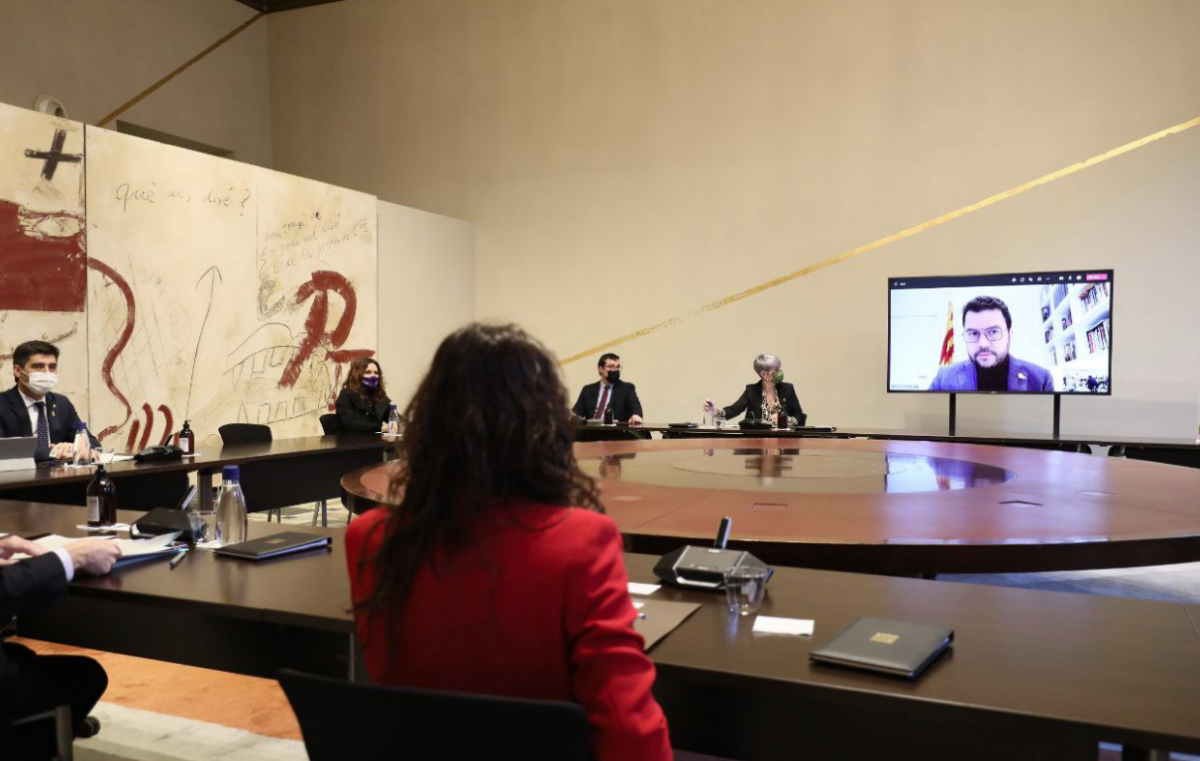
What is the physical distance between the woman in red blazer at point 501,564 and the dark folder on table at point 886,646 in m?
0.33

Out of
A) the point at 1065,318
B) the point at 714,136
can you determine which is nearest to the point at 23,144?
the point at 714,136

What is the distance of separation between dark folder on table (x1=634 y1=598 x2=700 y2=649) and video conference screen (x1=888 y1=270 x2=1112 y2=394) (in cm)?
567

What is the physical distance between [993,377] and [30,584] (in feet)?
20.7

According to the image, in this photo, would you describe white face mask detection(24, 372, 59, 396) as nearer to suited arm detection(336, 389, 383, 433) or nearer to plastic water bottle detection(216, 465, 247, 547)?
suited arm detection(336, 389, 383, 433)

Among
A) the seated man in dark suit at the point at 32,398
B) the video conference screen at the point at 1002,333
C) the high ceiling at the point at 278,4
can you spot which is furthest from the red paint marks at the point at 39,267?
the video conference screen at the point at 1002,333

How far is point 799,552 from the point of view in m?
2.20

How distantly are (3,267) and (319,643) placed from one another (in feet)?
15.0

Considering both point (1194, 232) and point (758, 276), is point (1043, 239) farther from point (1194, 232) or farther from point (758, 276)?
point (758, 276)

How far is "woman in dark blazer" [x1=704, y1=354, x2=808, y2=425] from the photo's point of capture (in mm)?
6555

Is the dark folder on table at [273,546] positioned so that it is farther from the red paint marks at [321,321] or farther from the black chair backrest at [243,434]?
the red paint marks at [321,321]

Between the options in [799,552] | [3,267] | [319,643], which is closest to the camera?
[319,643]

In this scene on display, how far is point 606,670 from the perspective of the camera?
104 cm

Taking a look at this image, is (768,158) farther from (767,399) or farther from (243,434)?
(243,434)

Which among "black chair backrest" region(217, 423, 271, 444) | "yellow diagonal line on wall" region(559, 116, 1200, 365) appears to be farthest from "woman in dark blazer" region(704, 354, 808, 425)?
"black chair backrest" region(217, 423, 271, 444)
